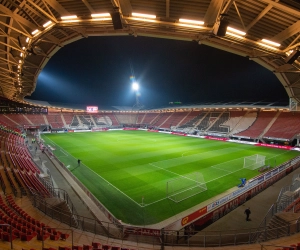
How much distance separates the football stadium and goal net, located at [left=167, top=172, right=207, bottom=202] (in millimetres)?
91

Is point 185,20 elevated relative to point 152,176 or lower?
elevated

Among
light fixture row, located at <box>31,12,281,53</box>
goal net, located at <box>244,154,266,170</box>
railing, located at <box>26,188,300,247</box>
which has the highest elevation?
light fixture row, located at <box>31,12,281,53</box>

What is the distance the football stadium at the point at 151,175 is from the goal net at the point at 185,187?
0.09 meters

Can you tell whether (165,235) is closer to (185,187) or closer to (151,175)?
(185,187)

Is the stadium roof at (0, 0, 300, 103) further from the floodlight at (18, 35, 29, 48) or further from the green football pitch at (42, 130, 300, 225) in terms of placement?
the green football pitch at (42, 130, 300, 225)

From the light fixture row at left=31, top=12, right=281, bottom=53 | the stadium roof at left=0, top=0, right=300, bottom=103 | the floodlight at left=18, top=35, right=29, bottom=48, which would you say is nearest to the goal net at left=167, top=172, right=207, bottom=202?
the stadium roof at left=0, top=0, right=300, bottom=103

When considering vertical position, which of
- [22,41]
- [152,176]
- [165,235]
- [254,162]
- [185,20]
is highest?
[22,41]

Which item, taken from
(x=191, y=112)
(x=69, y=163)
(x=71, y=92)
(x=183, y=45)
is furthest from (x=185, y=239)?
(x=71, y=92)

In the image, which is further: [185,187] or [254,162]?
[254,162]

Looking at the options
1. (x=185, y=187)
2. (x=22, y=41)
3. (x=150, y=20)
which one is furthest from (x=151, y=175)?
(x=150, y=20)

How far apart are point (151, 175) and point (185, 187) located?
163 inches

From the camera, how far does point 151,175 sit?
19.8 m

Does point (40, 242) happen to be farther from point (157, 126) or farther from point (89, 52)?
point (157, 126)

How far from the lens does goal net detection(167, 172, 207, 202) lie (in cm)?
1525
